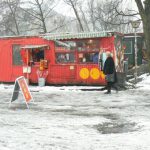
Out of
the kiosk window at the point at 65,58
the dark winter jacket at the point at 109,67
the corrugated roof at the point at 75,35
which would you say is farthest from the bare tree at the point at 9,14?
the dark winter jacket at the point at 109,67

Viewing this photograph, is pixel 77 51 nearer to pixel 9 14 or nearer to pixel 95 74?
pixel 95 74

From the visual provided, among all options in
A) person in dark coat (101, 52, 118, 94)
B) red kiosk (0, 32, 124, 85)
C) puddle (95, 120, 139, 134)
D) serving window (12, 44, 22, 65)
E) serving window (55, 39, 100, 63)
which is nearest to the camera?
puddle (95, 120, 139, 134)

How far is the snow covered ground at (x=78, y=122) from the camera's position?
31.5 ft

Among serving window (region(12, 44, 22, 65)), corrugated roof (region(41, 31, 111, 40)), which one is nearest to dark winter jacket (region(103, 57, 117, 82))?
corrugated roof (region(41, 31, 111, 40))

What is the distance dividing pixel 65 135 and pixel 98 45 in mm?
13590

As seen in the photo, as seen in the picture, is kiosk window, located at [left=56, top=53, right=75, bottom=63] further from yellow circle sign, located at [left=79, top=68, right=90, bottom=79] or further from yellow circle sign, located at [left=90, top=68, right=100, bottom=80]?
yellow circle sign, located at [left=90, top=68, right=100, bottom=80]

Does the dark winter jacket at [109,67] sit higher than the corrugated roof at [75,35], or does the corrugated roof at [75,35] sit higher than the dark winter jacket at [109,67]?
the corrugated roof at [75,35]

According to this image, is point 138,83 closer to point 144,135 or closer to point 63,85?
point 63,85

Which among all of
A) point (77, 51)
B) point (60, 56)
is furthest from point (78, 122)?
point (60, 56)

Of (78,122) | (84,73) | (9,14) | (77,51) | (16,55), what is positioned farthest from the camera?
(9,14)

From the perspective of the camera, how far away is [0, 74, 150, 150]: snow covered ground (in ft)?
31.5

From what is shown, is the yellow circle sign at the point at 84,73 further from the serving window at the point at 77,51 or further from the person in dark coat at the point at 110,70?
the person in dark coat at the point at 110,70

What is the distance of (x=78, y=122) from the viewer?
12812mm

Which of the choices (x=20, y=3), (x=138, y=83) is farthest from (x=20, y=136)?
(x=20, y=3)
